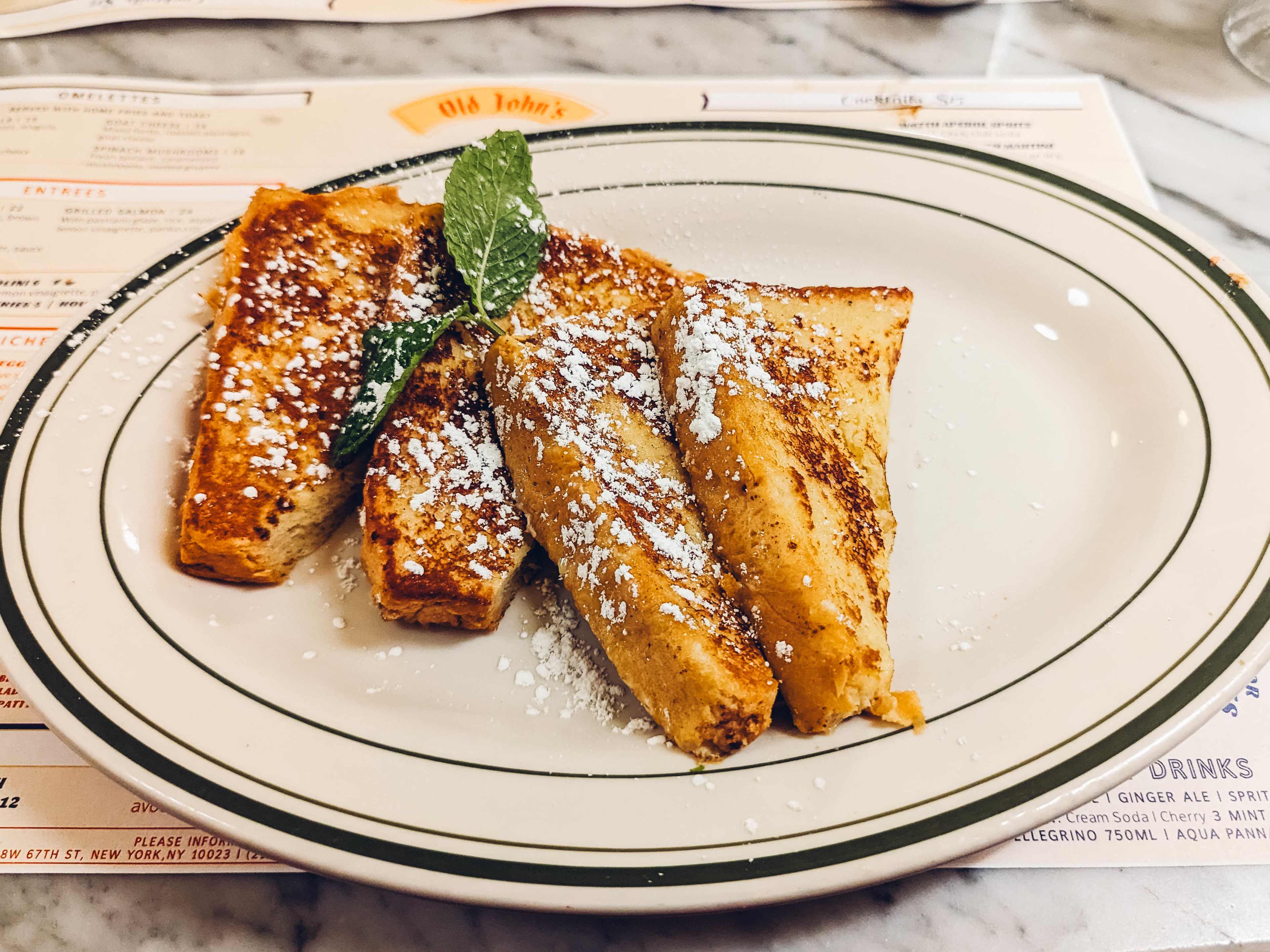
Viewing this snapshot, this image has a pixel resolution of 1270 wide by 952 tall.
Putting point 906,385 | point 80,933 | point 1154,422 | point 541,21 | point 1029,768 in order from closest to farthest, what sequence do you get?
point 1029,768, point 80,933, point 1154,422, point 906,385, point 541,21

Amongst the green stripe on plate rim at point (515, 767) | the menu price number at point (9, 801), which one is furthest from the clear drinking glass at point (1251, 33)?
the menu price number at point (9, 801)

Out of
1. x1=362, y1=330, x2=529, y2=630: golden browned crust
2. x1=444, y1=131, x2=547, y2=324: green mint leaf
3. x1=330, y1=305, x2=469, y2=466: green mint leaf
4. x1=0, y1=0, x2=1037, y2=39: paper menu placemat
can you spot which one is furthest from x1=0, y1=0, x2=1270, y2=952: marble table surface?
x1=444, y1=131, x2=547, y2=324: green mint leaf

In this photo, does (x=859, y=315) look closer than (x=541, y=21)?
Yes

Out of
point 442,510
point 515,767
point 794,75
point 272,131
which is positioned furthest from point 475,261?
point 794,75

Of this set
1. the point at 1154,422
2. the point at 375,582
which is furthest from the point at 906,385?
the point at 375,582

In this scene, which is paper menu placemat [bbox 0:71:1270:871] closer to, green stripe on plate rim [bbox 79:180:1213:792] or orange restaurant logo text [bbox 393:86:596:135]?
orange restaurant logo text [bbox 393:86:596:135]

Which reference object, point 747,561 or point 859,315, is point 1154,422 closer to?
point 859,315
